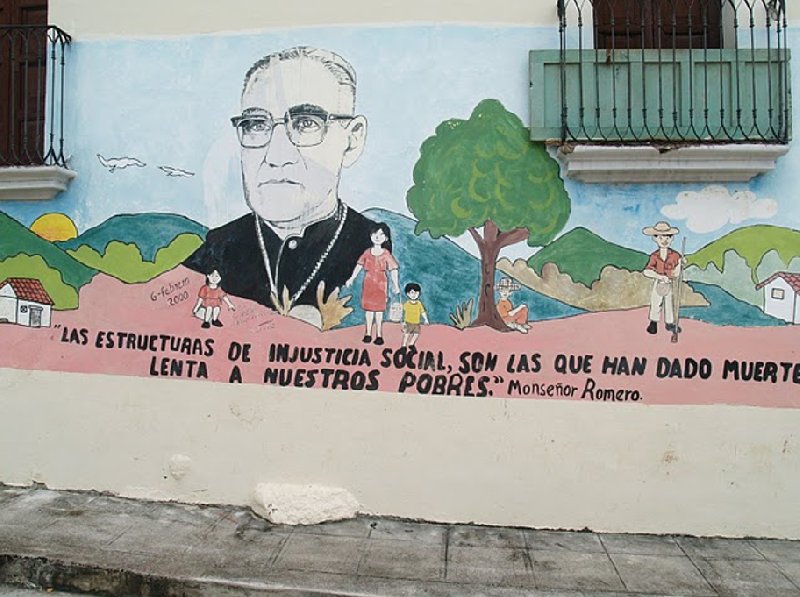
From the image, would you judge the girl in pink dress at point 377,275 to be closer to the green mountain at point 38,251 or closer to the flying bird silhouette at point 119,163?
the flying bird silhouette at point 119,163

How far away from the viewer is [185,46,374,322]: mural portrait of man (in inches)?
201

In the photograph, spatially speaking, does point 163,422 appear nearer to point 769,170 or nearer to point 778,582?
point 778,582

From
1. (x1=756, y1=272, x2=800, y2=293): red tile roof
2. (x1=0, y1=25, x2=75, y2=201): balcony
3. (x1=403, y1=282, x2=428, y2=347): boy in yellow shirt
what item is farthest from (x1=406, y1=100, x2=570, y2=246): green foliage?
(x1=0, y1=25, x2=75, y2=201): balcony

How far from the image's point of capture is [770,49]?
476 centimetres

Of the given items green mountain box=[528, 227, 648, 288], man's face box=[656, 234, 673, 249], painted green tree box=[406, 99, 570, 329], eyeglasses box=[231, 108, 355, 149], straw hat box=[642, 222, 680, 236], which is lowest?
green mountain box=[528, 227, 648, 288]

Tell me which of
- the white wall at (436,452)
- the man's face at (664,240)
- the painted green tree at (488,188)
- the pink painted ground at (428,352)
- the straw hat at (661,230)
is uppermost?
the painted green tree at (488,188)

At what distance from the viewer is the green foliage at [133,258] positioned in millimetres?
5242

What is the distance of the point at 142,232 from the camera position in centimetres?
530

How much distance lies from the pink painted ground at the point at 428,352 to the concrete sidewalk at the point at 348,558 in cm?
103

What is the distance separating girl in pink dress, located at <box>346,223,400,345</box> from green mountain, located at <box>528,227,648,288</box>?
111cm

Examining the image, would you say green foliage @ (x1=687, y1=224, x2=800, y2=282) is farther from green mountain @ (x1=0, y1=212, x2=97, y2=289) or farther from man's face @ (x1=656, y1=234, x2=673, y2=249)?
green mountain @ (x1=0, y1=212, x2=97, y2=289)

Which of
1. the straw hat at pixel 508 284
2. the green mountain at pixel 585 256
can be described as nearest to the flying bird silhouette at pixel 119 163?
the straw hat at pixel 508 284

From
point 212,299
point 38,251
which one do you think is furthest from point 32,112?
point 212,299

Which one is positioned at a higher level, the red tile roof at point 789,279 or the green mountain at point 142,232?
the green mountain at point 142,232
